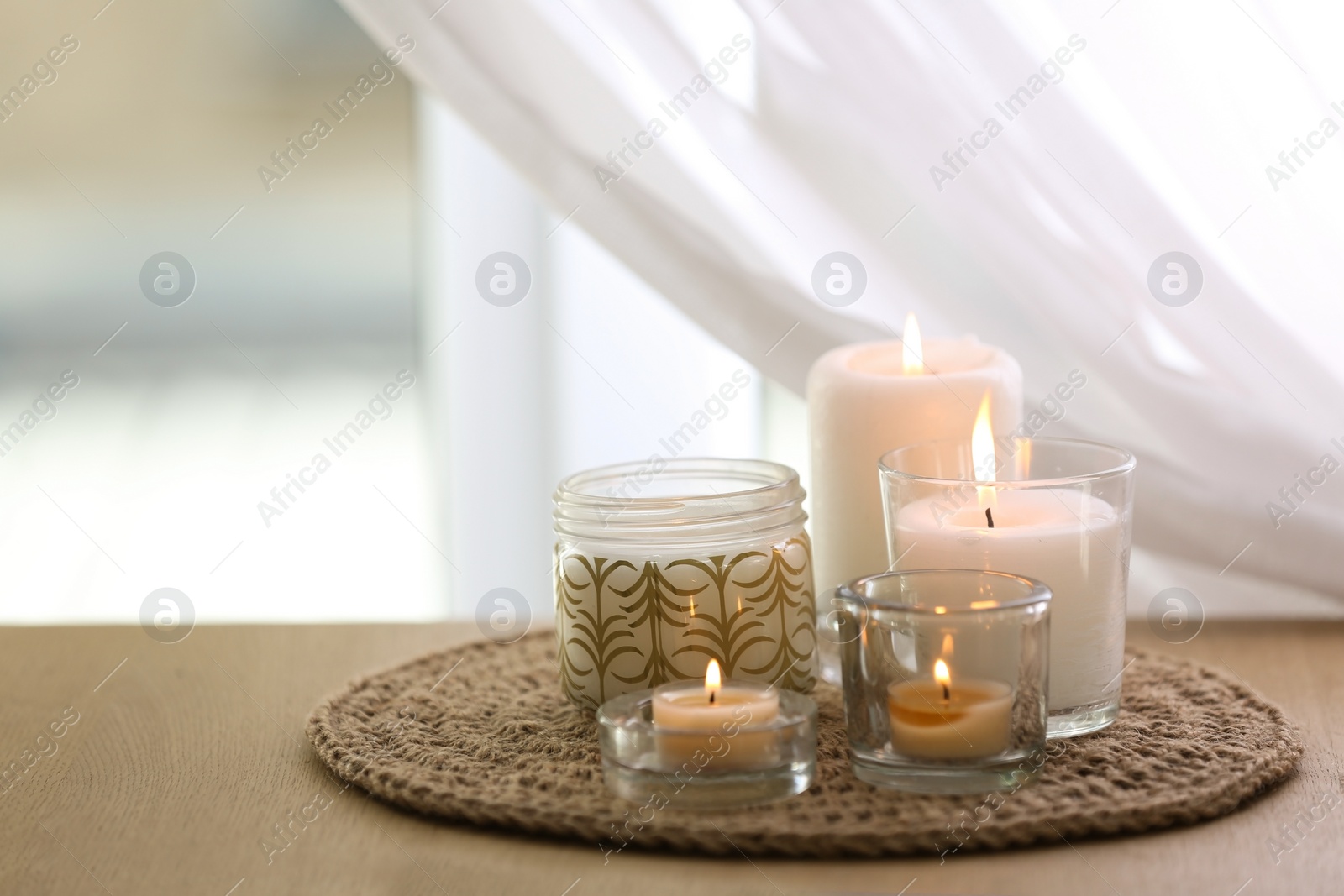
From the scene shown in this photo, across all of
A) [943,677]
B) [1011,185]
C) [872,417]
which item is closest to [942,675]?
[943,677]

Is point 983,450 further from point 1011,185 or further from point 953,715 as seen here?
point 1011,185

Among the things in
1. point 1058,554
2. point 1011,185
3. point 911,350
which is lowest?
point 1058,554

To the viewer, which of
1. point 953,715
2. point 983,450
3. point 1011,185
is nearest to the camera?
point 953,715

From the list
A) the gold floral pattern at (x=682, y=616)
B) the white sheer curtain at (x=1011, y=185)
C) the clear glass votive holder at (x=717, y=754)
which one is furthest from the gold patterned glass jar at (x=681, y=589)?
the white sheer curtain at (x=1011, y=185)

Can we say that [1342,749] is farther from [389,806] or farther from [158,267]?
[158,267]

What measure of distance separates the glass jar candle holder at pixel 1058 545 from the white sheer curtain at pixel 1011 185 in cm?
28

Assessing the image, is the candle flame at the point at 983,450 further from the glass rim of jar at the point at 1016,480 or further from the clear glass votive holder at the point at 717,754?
the clear glass votive holder at the point at 717,754

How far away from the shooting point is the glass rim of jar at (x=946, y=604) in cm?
59

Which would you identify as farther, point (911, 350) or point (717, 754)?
point (911, 350)

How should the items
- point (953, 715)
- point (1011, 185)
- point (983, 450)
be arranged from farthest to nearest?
point (1011, 185) → point (983, 450) → point (953, 715)

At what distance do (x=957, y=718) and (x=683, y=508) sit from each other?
198mm

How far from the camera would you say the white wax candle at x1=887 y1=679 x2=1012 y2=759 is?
0.59m

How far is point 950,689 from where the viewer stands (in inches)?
23.4

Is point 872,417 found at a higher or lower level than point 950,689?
higher
